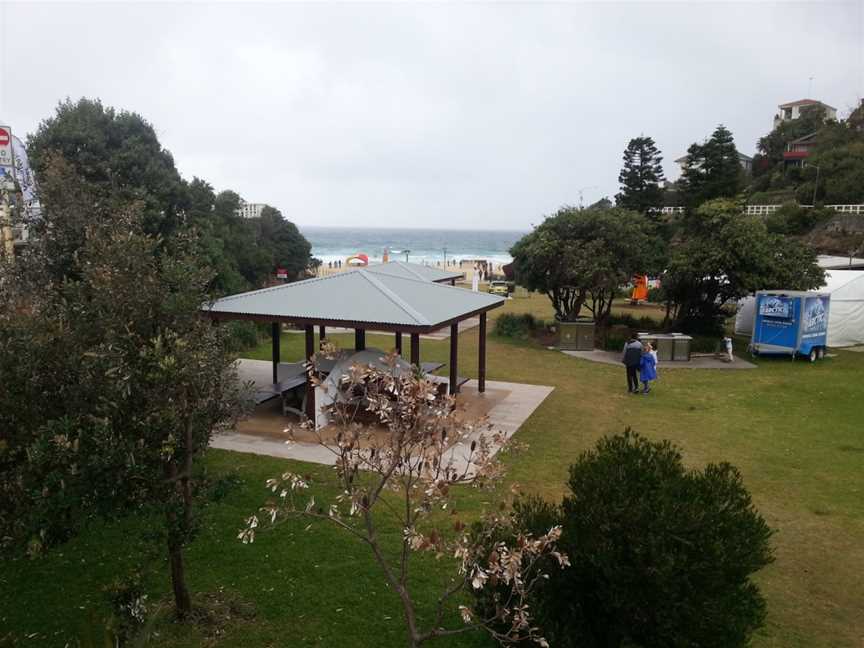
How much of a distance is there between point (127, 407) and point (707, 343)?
21647 millimetres

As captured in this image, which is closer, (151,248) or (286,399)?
(151,248)

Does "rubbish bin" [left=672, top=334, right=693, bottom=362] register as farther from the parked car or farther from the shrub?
the shrub

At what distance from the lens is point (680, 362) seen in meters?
21.1

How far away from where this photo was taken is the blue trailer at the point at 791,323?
20781mm

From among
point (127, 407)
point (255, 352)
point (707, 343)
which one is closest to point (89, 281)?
point (127, 407)

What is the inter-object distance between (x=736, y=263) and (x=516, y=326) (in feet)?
27.9

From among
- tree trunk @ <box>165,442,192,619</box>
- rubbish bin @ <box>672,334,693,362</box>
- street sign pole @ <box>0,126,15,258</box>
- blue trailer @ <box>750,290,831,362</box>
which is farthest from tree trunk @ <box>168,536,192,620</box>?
blue trailer @ <box>750,290,831,362</box>

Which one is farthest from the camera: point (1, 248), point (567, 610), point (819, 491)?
point (819, 491)

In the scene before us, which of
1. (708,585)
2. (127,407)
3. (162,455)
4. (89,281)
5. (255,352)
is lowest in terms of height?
(255,352)

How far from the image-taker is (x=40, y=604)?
6727 millimetres

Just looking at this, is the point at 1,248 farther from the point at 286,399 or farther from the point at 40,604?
the point at 286,399

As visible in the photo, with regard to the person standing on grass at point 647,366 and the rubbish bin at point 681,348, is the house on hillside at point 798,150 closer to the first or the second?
the rubbish bin at point 681,348

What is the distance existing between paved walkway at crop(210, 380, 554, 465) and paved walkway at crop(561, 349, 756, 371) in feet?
17.2

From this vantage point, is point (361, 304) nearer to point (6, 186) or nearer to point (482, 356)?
point (482, 356)
